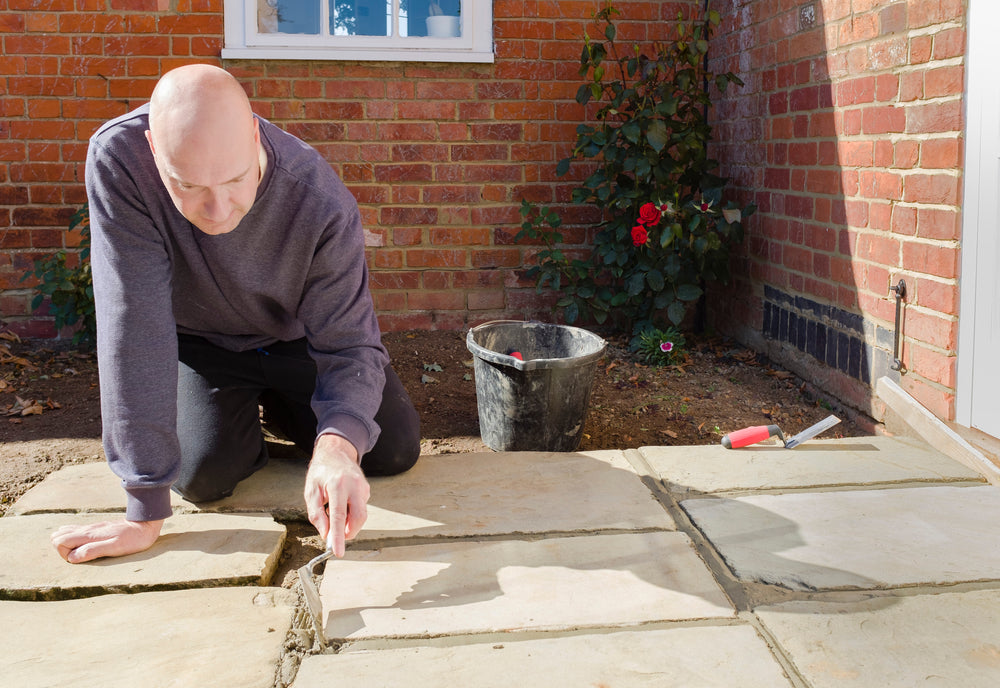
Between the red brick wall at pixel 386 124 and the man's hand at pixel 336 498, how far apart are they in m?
2.95

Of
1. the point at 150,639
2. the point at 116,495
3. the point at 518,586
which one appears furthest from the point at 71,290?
the point at 518,586

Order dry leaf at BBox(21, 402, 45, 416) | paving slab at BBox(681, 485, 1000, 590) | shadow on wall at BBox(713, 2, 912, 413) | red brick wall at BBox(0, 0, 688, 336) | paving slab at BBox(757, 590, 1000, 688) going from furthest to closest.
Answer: red brick wall at BBox(0, 0, 688, 336) → dry leaf at BBox(21, 402, 45, 416) → shadow on wall at BBox(713, 2, 912, 413) → paving slab at BBox(681, 485, 1000, 590) → paving slab at BBox(757, 590, 1000, 688)

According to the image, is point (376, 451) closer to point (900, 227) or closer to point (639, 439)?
point (639, 439)

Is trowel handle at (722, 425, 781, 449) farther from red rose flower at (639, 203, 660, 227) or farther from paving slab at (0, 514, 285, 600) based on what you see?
red rose flower at (639, 203, 660, 227)

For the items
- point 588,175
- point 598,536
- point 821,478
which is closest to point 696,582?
point 598,536

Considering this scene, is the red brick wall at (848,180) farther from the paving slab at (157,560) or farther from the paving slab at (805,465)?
the paving slab at (157,560)

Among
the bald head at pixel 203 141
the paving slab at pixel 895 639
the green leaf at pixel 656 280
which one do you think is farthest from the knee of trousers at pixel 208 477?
the green leaf at pixel 656 280

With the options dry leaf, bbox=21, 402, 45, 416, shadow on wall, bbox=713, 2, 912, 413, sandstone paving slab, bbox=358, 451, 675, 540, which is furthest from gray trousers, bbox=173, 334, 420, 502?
shadow on wall, bbox=713, 2, 912, 413

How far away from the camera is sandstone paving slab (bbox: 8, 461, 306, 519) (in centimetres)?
238

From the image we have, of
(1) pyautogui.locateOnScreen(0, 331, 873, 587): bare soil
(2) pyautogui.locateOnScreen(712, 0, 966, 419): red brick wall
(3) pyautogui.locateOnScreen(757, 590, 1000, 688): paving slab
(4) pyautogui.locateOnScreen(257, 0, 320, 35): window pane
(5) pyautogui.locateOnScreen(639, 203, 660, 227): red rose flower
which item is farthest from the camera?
(4) pyautogui.locateOnScreen(257, 0, 320, 35): window pane

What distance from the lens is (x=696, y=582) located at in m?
1.94

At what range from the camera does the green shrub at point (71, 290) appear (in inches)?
166

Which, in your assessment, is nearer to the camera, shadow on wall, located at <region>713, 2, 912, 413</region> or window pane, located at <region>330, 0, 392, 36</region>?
shadow on wall, located at <region>713, 2, 912, 413</region>

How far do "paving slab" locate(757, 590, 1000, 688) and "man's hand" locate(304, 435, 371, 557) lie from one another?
845mm
